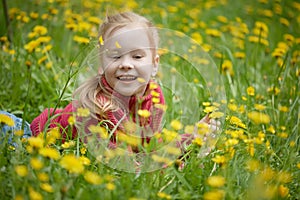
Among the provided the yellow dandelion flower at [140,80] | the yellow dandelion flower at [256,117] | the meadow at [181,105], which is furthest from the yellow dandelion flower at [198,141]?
the yellow dandelion flower at [140,80]

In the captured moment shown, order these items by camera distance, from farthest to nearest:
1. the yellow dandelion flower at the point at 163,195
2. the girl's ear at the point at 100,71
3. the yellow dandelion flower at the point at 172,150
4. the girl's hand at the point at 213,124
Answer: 1. the girl's ear at the point at 100,71
2. the girl's hand at the point at 213,124
3. the yellow dandelion flower at the point at 172,150
4. the yellow dandelion flower at the point at 163,195

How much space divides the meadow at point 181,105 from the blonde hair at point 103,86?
0.20ft

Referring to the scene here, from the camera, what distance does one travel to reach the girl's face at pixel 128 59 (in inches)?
70.5

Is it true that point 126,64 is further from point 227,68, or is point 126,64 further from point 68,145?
point 227,68

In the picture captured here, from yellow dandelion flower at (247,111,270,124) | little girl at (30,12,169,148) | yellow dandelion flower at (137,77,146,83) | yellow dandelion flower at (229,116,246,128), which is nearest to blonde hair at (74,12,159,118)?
little girl at (30,12,169,148)

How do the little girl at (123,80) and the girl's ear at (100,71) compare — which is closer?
the little girl at (123,80)

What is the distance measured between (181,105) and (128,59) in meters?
0.63

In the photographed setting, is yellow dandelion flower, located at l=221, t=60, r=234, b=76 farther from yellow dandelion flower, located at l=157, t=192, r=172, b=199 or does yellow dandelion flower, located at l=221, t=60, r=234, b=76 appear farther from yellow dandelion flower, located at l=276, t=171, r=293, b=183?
yellow dandelion flower, located at l=157, t=192, r=172, b=199

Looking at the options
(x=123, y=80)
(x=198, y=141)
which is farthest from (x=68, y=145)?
(x=198, y=141)

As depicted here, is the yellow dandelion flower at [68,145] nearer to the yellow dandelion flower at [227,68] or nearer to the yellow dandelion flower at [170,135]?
the yellow dandelion flower at [170,135]

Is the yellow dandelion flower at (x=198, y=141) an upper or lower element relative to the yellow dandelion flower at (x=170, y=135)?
lower

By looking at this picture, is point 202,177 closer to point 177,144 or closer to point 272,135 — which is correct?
point 177,144

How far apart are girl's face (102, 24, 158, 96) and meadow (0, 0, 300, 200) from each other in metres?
0.09

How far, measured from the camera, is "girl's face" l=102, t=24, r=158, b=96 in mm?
1791
